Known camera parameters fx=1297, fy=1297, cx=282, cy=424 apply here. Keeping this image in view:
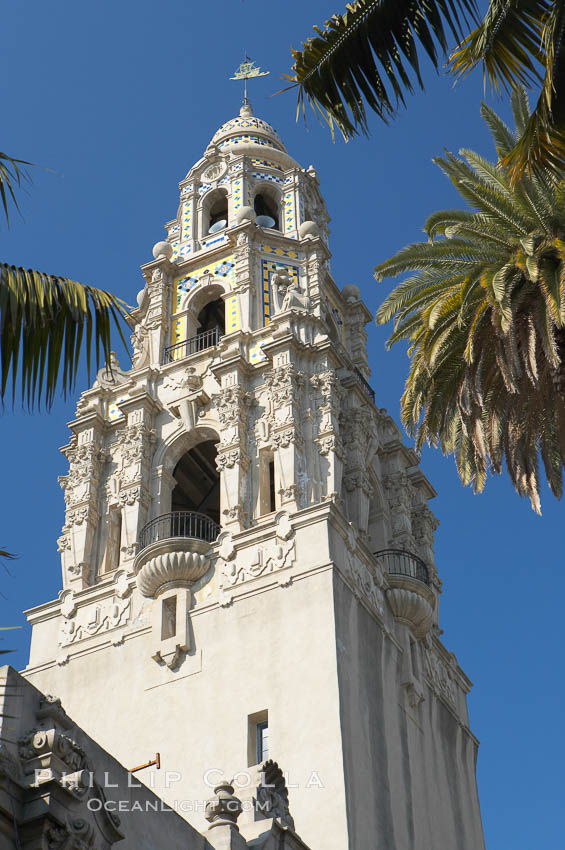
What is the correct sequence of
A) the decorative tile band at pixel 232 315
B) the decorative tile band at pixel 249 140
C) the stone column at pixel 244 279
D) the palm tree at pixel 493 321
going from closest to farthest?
1. the palm tree at pixel 493 321
2. the stone column at pixel 244 279
3. the decorative tile band at pixel 232 315
4. the decorative tile band at pixel 249 140

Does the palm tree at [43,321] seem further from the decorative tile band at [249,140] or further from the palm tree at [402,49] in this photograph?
the decorative tile band at [249,140]

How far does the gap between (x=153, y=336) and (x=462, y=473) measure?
17.0m

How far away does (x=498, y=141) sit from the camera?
21.8 metres

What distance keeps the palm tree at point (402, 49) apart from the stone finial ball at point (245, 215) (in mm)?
25128

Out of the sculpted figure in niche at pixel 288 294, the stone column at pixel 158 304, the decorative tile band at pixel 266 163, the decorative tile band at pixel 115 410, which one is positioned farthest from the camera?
the decorative tile band at pixel 266 163

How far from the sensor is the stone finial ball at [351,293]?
41531 mm

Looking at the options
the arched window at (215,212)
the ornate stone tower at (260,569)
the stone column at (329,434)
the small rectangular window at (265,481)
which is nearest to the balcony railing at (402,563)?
the ornate stone tower at (260,569)

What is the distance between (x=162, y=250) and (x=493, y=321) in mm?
22950

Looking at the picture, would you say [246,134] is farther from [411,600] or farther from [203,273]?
[411,600]

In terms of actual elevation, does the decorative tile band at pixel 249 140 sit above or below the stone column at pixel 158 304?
above

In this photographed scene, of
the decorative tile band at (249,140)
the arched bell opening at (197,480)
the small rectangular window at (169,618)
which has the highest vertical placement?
the decorative tile band at (249,140)

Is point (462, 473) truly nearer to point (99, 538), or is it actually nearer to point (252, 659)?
point (252, 659)

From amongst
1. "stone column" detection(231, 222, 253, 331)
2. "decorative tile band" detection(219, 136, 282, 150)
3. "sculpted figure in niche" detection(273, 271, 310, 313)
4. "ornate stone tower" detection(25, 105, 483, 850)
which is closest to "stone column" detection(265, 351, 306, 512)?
"ornate stone tower" detection(25, 105, 483, 850)

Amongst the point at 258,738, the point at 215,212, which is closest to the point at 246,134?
the point at 215,212
